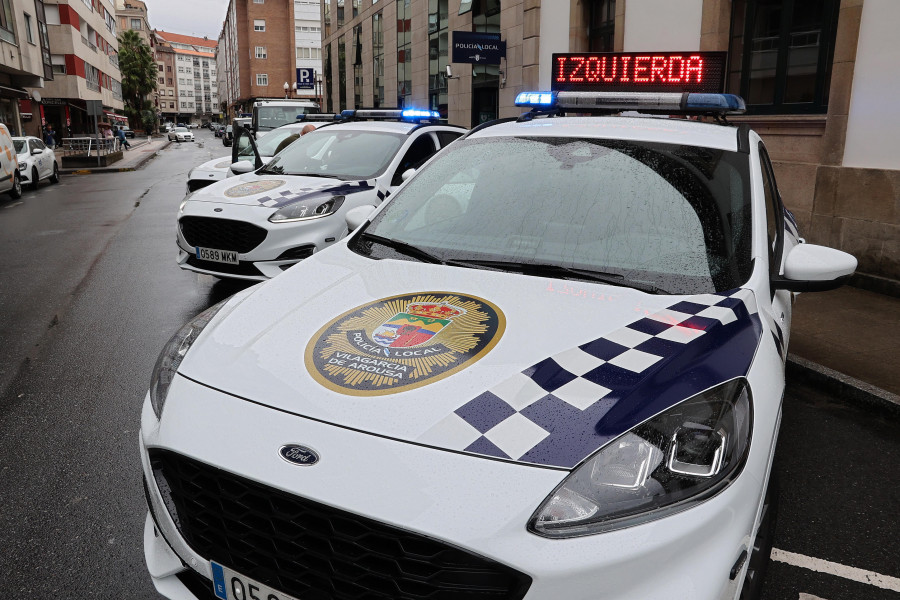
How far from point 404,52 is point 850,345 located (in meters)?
26.1

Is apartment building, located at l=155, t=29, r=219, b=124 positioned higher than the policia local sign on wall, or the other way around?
apartment building, located at l=155, t=29, r=219, b=124

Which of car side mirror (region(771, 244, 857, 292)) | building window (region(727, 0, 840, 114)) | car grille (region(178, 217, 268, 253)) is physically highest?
building window (region(727, 0, 840, 114))

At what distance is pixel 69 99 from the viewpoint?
48594mm

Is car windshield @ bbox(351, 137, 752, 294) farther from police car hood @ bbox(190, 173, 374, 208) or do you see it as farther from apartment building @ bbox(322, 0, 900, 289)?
apartment building @ bbox(322, 0, 900, 289)

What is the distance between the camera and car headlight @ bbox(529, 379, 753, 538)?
153 centimetres

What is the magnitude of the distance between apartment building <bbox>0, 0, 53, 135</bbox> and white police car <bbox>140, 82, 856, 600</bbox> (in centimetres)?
3410

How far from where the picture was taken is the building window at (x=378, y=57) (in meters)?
32.2

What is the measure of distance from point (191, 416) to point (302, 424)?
362 mm

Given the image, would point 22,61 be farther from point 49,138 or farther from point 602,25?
point 602,25

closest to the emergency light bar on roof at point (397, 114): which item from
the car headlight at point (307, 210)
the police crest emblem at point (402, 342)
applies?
the car headlight at point (307, 210)

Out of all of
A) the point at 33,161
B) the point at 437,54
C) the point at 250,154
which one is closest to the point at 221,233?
the point at 250,154

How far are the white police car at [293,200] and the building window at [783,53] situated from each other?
15.7 ft

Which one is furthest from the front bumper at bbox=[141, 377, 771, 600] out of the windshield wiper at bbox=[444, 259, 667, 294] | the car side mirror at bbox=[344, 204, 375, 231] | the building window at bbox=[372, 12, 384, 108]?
the building window at bbox=[372, 12, 384, 108]

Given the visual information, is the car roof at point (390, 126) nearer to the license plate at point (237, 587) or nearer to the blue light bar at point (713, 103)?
the blue light bar at point (713, 103)
